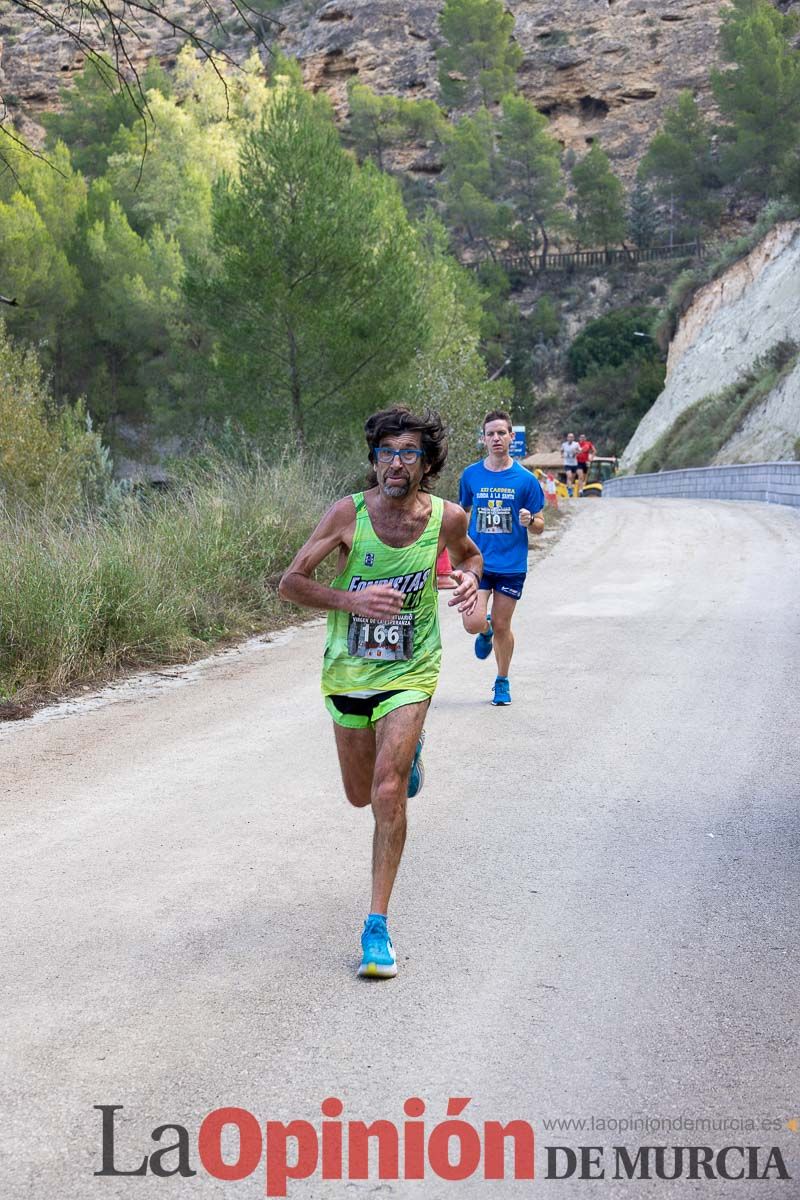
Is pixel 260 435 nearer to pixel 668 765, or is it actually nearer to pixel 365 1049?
pixel 668 765

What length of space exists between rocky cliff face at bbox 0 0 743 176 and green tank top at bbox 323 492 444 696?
91029mm

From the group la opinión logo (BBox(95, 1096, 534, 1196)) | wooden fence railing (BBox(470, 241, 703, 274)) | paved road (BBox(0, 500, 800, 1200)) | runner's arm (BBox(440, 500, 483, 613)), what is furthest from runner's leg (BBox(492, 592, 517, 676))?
wooden fence railing (BBox(470, 241, 703, 274))

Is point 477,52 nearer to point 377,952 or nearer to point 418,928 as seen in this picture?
point 418,928

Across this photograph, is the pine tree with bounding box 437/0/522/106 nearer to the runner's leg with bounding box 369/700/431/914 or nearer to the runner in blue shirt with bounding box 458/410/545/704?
the runner in blue shirt with bounding box 458/410/545/704

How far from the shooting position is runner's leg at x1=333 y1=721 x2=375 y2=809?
4.76 metres

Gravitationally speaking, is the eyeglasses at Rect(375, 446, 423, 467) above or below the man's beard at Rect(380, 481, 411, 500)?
above

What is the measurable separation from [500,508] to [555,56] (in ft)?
311

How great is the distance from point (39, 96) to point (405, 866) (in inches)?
4090

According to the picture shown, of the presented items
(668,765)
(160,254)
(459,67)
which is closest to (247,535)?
(668,765)

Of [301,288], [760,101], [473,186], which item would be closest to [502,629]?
[301,288]

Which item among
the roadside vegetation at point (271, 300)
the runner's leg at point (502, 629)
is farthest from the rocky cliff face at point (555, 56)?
the runner's leg at point (502, 629)

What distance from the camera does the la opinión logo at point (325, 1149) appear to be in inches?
124

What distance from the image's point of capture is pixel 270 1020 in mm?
4000

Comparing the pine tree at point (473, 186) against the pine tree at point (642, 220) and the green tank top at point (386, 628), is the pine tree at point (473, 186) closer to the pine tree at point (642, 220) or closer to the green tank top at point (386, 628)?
the pine tree at point (642, 220)
